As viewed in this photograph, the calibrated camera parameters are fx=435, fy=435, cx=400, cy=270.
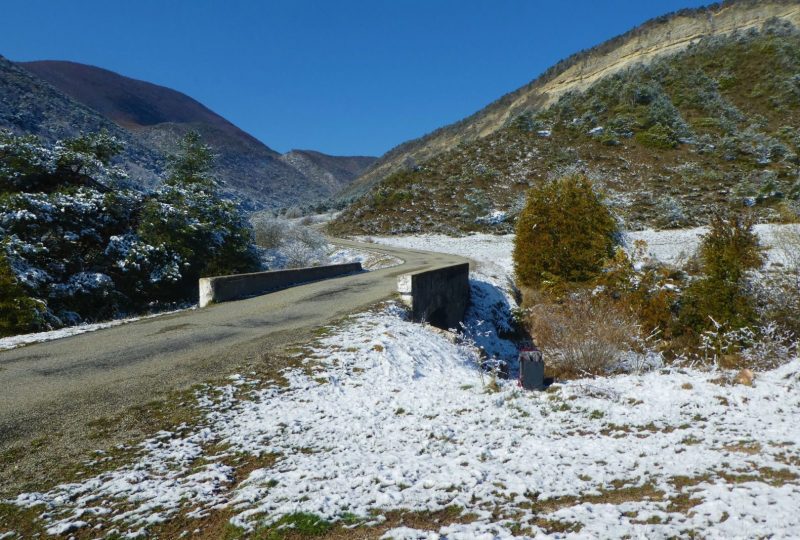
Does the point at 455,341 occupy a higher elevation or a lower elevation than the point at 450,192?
lower

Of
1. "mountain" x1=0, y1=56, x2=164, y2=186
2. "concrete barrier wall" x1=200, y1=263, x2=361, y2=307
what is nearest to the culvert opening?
"concrete barrier wall" x1=200, y1=263, x2=361, y2=307

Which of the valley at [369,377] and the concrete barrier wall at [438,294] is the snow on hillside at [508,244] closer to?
the valley at [369,377]

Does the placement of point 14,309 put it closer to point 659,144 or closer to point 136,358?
point 136,358

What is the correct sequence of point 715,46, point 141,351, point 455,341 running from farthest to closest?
1. point 715,46
2. point 455,341
3. point 141,351

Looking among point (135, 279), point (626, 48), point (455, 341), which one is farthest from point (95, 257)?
point (626, 48)

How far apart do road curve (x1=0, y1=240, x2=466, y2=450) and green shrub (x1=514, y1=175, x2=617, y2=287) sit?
966 centimetres

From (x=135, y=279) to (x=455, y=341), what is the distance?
35.7 feet

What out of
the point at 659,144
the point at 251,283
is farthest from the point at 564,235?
the point at 659,144

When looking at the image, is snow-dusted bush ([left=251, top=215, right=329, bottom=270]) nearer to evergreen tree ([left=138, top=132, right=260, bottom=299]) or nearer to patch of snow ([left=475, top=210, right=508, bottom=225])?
evergreen tree ([left=138, top=132, right=260, bottom=299])

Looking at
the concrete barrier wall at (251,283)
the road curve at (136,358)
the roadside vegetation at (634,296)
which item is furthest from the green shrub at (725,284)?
the concrete barrier wall at (251,283)

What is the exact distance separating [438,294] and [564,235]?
7297mm

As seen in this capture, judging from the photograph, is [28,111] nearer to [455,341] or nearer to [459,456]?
[455,341]

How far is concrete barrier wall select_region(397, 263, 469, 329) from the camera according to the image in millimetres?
11570

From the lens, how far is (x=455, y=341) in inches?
369
